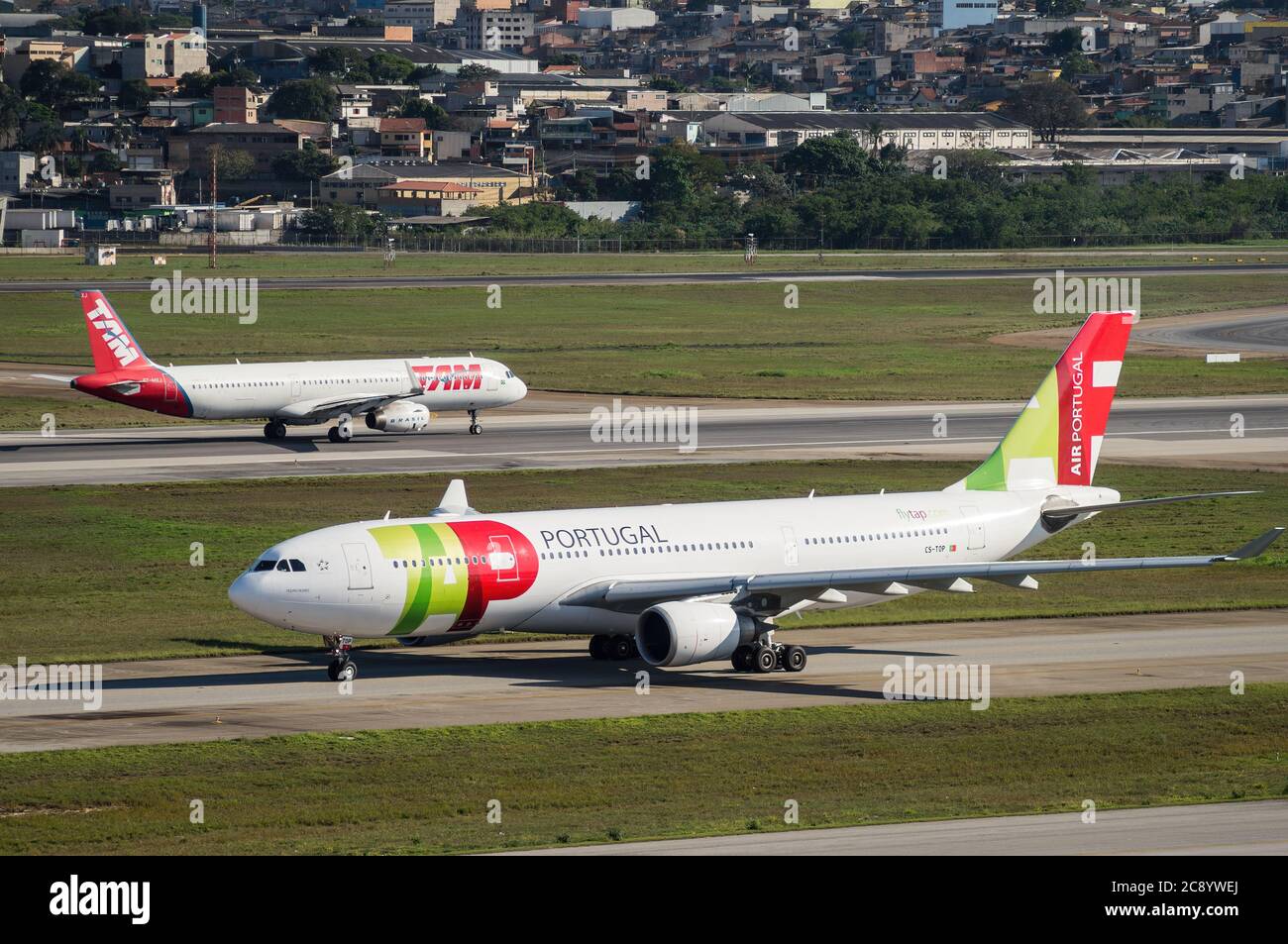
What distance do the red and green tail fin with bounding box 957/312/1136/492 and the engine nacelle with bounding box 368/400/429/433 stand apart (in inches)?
1914

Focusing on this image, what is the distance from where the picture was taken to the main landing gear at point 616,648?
174 feet

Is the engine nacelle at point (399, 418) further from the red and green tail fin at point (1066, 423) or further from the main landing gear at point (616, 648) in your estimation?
the main landing gear at point (616, 648)

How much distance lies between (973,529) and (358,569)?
18.5 meters

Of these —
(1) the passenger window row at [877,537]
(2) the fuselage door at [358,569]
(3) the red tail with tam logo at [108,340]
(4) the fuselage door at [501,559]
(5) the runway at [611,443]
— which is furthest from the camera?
(3) the red tail with tam logo at [108,340]

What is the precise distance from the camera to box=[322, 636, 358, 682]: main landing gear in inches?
1928

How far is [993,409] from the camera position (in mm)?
111812

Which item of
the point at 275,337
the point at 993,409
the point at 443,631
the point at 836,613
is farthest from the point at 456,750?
the point at 275,337

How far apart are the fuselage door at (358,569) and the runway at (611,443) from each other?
4058 cm

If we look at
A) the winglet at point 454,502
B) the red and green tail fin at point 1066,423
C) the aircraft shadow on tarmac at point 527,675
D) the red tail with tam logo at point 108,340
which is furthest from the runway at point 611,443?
the aircraft shadow on tarmac at point 527,675

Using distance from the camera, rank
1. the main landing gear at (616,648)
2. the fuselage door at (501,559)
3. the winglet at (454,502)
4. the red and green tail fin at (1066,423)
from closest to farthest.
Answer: the fuselage door at (501,559) < the winglet at (454,502) < the main landing gear at (616,648) < the red and green tail fin at (1066,423)
